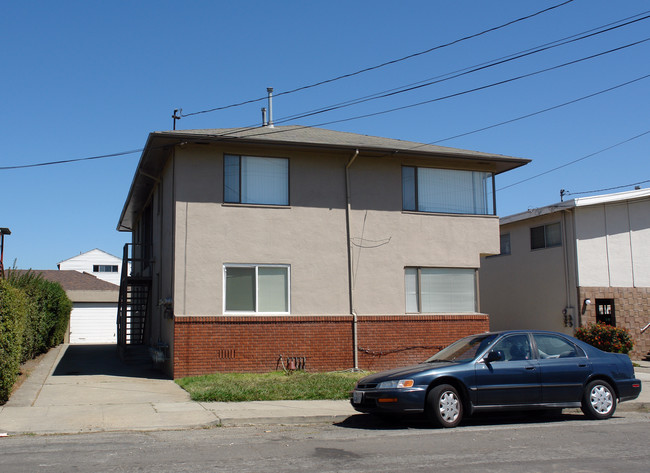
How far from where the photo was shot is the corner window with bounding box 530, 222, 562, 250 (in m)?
22.4

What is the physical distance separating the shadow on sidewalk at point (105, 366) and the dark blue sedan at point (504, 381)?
314 inches

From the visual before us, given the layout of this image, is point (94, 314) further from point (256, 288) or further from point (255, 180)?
point (255, 180)

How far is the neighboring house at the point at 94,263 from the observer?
70.4 m

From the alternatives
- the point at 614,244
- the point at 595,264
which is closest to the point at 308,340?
the point at 595,264

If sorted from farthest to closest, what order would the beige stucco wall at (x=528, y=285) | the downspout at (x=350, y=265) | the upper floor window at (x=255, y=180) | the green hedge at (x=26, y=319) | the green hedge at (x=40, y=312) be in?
the beige stucco wall at (x=528, y=285), the downspout at (x=350, y=265), the green hedge at (x=40, y=312), the upper floor window at (x=255, y=180), the green hedge at (x=26, y=319)

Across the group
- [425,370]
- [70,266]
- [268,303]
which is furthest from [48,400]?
[70,266]

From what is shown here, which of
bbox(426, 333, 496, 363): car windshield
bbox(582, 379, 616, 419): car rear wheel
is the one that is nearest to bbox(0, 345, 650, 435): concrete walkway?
bbox(582, 379, 616, 419): car rear wheel

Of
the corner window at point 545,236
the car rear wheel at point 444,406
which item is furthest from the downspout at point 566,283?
the car rear wheel at point 444,406

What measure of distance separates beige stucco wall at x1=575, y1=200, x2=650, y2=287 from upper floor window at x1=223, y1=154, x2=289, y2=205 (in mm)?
10143

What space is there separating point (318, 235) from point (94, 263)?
195 feet

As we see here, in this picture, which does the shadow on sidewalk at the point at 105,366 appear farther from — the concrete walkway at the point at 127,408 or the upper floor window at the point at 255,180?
the upper floor window at the point at 255,180

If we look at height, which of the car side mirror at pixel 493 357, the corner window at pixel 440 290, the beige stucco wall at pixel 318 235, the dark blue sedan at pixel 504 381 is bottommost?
the dark blue sedan at pixel 504 381

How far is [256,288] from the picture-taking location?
16484 mm

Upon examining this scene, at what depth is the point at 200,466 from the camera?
717 centimetres
